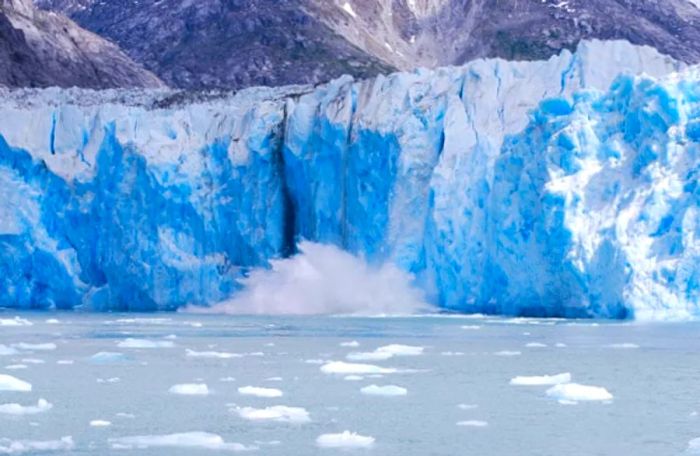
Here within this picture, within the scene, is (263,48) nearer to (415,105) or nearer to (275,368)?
(415,105)

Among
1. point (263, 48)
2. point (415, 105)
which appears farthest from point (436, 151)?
point (263, 48)

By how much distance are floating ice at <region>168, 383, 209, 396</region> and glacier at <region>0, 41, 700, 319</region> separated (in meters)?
9.97

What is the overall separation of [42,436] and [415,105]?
16.8m

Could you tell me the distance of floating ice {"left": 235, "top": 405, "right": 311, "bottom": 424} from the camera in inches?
404

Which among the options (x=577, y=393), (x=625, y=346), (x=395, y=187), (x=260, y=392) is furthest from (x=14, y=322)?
(x=577, y=393)

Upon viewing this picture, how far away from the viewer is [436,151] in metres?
25.1

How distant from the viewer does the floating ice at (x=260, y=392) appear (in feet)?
38.3

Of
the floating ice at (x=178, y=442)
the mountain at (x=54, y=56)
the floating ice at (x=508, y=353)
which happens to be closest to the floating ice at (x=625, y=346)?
the floating ice at (x=508, y=353)

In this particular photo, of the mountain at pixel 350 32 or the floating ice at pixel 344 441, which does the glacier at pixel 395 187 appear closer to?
the floating ice at pixel 344 441

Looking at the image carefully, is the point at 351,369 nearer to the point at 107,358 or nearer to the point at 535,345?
the point at 107,358

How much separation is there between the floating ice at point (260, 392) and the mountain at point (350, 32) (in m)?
53.6

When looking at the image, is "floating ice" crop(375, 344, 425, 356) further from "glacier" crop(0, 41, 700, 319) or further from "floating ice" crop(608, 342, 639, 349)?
"glacier" crop(0, 41, 700, 319)

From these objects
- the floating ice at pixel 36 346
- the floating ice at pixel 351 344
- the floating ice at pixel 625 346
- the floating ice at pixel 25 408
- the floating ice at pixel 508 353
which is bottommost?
the floating ice at pixel 25 408

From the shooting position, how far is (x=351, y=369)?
44.5 ft
